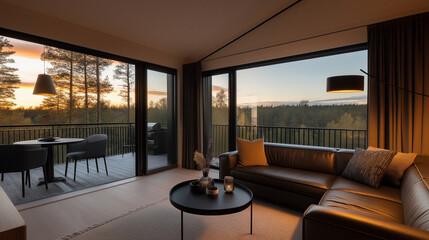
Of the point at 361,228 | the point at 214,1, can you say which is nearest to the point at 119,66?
the point at 214,1

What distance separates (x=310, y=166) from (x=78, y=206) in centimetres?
317

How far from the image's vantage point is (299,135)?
209 inches

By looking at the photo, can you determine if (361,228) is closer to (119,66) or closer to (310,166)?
(310,166)

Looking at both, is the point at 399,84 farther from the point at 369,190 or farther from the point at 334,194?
the point at 334,194

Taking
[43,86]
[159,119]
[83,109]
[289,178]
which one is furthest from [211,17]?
[83,109]

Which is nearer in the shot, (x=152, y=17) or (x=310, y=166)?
(x=310, y=166)

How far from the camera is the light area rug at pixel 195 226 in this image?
2.07 m

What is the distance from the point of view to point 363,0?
284 centimetres

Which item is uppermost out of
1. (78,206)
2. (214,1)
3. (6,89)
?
(214,1)

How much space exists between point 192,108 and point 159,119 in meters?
0.74

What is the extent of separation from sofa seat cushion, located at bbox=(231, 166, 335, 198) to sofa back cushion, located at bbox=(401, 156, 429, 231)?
70 cm

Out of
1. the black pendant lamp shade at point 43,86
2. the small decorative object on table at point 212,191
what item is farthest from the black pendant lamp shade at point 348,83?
the black pendant lamp shade at point 43,86

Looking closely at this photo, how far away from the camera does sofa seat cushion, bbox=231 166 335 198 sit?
2357mm

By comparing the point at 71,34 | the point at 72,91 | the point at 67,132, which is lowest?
the point at 67,132
